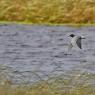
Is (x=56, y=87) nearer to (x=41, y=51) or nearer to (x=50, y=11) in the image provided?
(x=41, y=51)

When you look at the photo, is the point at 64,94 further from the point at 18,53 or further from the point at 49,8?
the point at 49,8

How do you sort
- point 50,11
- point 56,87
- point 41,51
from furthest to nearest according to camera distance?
point 50,11 → point 41,51 → point 56,87

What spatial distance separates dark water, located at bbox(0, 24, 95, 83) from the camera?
11.6 meters

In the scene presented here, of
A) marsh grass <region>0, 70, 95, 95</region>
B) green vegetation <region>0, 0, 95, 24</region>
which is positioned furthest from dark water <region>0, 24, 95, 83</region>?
green vegetation <region>0, 0, 95, 24</region>

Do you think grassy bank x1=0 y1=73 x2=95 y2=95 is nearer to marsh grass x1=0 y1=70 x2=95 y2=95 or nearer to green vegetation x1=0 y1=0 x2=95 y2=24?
marsh grass x1=0 y1=70 x2=95 y2=95

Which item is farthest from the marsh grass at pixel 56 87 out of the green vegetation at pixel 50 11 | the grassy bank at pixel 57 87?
the green vegetation at pixel 50 11

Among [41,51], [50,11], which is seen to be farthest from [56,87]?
[50,11]

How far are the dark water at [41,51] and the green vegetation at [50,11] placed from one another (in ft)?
2.99

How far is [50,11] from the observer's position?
67.7 ft

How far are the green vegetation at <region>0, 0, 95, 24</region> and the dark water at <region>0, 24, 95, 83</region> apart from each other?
35.9 inches

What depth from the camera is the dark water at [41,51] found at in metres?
11.6

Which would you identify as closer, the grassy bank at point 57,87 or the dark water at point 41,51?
the grassy bank at point 57,87

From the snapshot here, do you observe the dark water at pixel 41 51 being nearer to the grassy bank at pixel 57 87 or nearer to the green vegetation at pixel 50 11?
the grassy bank at pixel 57 87

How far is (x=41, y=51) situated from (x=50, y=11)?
5937mm
